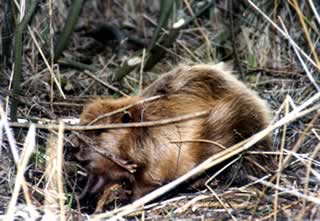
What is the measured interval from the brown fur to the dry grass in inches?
3.7

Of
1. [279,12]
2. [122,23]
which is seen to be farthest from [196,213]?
[122,23]

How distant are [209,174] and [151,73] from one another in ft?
5.60

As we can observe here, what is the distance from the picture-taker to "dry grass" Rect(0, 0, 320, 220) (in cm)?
271

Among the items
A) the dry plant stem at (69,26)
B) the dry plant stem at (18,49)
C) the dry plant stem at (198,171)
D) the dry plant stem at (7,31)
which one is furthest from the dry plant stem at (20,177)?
the dry plant stem at (69,26)

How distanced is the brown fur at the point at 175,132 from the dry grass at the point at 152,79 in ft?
0.31

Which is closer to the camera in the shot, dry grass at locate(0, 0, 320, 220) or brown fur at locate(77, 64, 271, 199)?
dry grass at locate(0, 0, 320, 220)

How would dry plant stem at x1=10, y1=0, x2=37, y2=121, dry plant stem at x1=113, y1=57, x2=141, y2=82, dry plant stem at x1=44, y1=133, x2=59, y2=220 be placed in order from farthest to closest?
dry plant stem at x1=113, y1=57, x2=141, y2=82, dry plant stem at x1=10, y1=0, x2=37, y2=121, dry plant stem at x1=44, y1=133, x2=59, y2=220

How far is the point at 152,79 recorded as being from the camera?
470cm

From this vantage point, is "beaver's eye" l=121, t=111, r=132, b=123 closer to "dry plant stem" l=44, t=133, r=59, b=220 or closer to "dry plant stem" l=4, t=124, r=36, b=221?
"dry plant stem" l=44, t=133, r=59, b=220

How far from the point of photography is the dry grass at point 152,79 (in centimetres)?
271

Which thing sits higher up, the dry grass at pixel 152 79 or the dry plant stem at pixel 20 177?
the dry plant stem at pixel 20 177

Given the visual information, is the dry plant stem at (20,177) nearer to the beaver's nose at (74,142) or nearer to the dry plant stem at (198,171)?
the dry plant stem at (198,171)

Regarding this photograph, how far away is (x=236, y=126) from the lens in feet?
10.4

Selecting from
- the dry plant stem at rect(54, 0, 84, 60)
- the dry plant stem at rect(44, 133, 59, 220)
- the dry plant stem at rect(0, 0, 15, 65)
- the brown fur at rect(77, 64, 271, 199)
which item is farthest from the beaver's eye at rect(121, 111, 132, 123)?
the dry plant stem at rect(54, 0, 84, 60)
